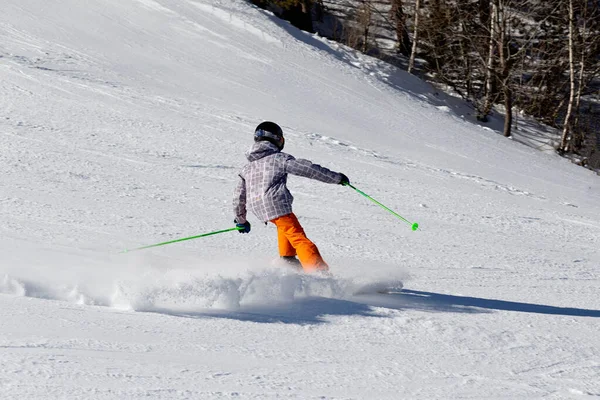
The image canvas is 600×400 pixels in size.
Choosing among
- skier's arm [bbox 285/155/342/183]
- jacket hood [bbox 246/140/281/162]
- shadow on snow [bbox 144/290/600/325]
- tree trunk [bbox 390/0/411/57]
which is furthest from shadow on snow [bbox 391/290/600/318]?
tree trunk [bbox 390/0/411/57]

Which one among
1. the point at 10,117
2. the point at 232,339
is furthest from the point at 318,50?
the point at 232,339

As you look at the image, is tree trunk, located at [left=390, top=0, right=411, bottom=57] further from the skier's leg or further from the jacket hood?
the skier's leg

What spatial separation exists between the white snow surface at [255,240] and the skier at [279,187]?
24cm

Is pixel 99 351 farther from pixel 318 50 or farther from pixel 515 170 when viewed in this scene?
pixel 318 50

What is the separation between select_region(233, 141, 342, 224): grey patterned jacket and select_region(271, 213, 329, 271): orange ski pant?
0.27 ft

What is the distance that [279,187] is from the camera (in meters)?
5.89

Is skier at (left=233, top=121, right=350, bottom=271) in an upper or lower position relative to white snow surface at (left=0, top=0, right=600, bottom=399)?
upper

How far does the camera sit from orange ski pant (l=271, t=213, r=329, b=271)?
570 centimetres

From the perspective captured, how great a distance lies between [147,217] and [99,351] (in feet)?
13.3

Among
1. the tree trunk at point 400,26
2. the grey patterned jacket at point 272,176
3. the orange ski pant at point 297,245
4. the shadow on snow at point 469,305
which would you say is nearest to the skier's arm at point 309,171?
the grey patterned jacket at point 272,176

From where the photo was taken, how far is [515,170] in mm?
14078

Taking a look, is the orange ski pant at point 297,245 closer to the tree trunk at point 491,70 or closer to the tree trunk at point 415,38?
the tree trunk at point 491,70

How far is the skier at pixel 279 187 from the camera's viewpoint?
5.75 m

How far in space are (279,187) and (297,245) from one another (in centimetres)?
45
